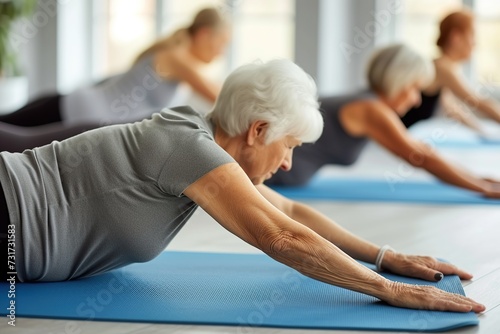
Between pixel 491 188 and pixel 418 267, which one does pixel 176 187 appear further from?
pixel 491 188

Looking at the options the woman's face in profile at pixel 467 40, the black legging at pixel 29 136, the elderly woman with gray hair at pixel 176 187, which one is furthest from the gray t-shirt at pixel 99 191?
the woman's face in profile at pixel 467 40

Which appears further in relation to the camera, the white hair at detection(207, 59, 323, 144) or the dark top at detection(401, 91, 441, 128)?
the dark top at detection(401, 91, 441, 128)

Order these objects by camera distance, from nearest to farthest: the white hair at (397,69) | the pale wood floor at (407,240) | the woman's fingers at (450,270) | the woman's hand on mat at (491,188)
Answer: the pale wood floor at (407,240), the woman's fingers at (450,270), the white hair at (397,69), the woman's hand on mat at (491,188)

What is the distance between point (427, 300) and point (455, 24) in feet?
12.5

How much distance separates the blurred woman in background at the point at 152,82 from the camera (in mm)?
5129

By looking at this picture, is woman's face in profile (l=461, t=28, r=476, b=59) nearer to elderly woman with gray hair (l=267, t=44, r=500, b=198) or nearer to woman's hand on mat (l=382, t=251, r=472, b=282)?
elderly woman with gray hair (l=267, t=44, r=500, b=198)

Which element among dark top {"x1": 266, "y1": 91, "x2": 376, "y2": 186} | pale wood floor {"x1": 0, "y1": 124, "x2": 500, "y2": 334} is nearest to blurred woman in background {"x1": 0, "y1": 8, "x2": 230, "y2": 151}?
dark top {"x1": 266, "y1": 91, "x2": 376, "y2": 186}

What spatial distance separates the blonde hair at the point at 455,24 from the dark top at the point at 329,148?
3.91 feet

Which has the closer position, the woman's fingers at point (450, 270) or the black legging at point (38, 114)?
the woman's fingers at point (450, 270)

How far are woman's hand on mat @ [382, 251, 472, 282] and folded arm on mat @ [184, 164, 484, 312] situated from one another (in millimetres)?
387

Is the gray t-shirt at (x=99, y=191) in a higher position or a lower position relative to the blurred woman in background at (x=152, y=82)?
higher

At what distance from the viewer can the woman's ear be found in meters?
2.51

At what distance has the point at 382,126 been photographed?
189 inches

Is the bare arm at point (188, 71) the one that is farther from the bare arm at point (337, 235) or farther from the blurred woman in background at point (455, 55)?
the bare arm at point (337, 235)
